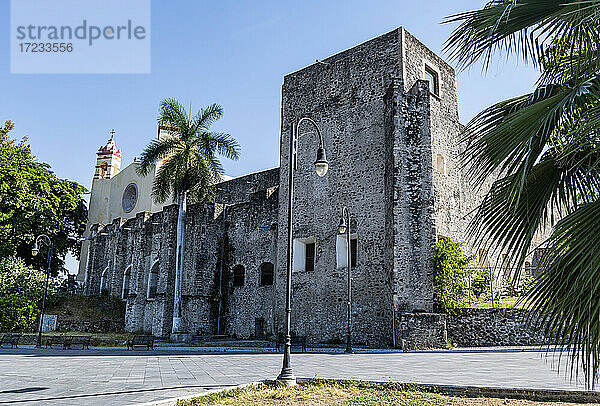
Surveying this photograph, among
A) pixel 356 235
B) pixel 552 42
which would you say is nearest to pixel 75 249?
pixel 356 235

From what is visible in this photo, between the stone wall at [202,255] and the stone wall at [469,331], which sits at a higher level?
the stone wall at [202,255]

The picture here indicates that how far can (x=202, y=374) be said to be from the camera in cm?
Answer: 1032

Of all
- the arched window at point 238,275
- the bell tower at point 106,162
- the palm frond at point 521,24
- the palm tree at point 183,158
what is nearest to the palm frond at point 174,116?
the palm tree at point 183,158

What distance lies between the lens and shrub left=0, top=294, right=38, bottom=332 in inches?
982

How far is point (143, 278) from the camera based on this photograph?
31.7 meters

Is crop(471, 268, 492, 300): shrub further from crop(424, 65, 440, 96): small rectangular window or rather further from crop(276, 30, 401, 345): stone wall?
crop(424, 65, 440, 96): small rectangular window

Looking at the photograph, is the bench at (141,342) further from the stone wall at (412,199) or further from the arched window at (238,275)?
the stone wall at (412,199)

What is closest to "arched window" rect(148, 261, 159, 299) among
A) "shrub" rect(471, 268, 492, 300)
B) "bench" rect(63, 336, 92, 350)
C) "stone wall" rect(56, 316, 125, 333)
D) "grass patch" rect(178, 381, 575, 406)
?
"stone wall" rect(56, 316, 125, 333)

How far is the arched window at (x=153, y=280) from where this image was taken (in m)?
30.3

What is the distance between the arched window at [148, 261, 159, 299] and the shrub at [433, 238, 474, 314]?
18106 millimetres

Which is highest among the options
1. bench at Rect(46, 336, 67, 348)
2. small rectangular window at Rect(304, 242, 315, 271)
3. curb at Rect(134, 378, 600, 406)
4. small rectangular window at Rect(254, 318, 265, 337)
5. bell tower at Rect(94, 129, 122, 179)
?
bell tower at Rect(94, 129, 122, 179)

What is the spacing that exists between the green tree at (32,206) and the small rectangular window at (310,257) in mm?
19124

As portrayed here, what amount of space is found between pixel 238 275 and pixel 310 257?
498 centimetres

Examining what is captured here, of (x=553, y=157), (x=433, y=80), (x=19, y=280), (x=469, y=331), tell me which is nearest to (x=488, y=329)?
(x=469, y=331)
